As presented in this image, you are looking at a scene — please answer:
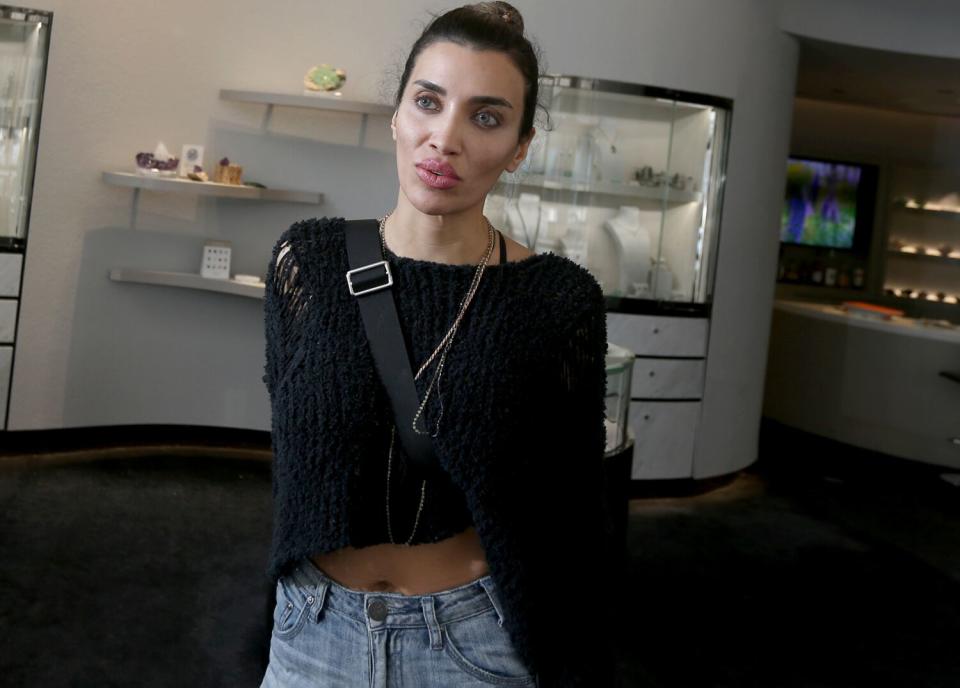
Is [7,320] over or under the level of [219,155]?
under

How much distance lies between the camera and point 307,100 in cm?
549

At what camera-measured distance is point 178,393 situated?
5.94 metres

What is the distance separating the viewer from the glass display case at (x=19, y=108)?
204 inches

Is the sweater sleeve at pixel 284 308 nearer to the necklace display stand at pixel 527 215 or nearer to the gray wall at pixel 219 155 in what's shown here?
the necklace display stand at pixel 527 215

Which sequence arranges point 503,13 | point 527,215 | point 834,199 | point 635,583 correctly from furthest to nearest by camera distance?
point 834,199 → point 527,215 → point 635,583 → point 503,13

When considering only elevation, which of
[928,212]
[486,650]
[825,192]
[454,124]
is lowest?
[486,650]

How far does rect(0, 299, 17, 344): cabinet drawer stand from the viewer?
536 cm

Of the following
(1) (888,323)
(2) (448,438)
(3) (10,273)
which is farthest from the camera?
(1) (888,323)

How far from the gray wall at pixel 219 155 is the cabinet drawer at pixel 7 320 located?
0.23ft

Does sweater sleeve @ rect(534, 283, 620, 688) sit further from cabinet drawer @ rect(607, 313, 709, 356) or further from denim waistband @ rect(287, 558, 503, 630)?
cabinet drawer @ rect(607, 313, 709, 356)

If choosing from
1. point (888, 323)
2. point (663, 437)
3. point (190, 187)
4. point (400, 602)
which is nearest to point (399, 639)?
point (400, 602)

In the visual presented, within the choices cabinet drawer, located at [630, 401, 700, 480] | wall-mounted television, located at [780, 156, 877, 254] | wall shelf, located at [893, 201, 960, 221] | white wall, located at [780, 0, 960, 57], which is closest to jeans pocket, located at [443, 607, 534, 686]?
cabinet drawer, located at [630, 401, 700, 480]

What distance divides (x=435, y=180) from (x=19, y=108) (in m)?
4.71

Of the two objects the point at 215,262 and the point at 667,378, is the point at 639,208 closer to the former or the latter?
the point at 667,378
